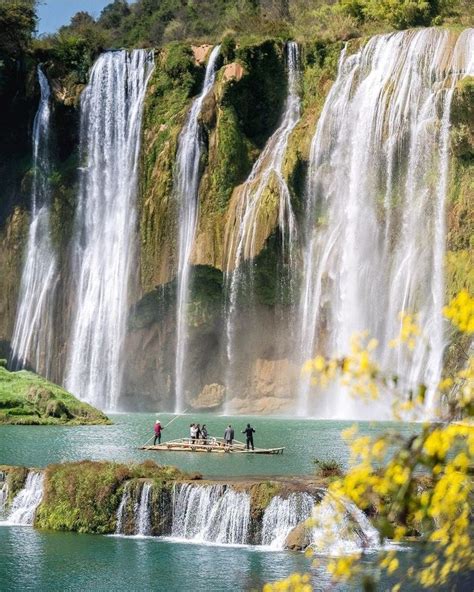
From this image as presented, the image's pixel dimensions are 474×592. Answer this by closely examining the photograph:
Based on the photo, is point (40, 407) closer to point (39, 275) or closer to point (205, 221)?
point (205, 221)

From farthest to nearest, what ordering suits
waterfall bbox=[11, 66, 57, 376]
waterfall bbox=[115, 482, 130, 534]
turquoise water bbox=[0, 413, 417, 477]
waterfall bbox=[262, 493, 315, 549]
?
1. waterfall bbox=[11, 66, 57, 376]
2. turquoise water bbox=[0, 413, 417, 477]
3. waterfall bbox=[115, 482, 130, 534]
4. waterfall bbox=[262, 493, 315, 549]

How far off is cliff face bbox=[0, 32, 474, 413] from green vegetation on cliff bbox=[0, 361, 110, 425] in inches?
424

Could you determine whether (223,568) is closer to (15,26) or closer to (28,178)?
(28,178)

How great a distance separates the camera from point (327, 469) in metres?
28.2

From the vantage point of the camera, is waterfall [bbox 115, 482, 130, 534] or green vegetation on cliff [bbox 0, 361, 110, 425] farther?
green vegetation on cliff [bbox 0, 361, 110, 425]

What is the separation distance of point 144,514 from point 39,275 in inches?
Result: 1754

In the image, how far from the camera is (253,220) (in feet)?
205

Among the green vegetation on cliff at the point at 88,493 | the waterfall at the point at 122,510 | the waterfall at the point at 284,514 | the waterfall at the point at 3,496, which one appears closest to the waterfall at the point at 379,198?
the green vegetation on cliff at the point at 88,493

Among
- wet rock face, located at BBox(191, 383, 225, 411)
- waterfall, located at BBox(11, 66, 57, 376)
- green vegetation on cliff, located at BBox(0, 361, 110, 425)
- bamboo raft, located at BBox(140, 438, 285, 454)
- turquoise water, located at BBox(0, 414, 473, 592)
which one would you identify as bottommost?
turquoise water, located at BBox(0, 414, 473, 592)

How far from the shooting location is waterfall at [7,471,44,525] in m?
27.8

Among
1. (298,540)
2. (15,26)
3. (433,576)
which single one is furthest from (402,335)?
(15,26)

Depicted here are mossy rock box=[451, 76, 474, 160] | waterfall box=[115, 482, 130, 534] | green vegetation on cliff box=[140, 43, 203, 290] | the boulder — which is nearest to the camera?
the boulder

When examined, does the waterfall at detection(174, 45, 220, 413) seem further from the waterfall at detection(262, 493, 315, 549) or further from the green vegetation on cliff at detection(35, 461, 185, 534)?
the waterfall at detection(262, 493, 315, 549)

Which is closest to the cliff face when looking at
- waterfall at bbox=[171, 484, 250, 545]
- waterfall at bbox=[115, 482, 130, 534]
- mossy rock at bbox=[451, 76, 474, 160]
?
mossy rock at bbox=[451, 76, 474, 160]
